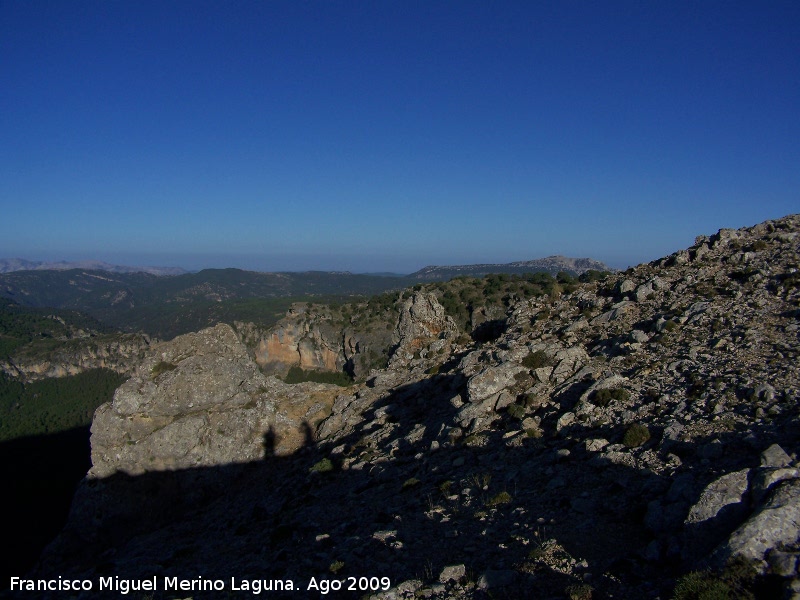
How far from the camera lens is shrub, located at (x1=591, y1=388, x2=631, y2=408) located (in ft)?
51.4

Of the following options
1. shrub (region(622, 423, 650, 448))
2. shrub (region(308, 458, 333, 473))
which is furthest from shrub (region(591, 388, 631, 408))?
shrub (region(308, 458, 333, 473))

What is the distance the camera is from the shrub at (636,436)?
1309 cm

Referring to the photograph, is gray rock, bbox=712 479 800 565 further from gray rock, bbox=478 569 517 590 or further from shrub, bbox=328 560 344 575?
shrub, bbox=328 560 344 575

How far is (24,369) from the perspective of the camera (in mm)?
158375

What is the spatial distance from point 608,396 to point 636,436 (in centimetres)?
273

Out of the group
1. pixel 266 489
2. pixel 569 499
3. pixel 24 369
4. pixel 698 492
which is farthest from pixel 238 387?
pixel 24 369

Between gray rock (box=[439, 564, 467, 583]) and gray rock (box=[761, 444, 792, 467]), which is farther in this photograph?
gray rock (box=[761, 444, 792, 467])

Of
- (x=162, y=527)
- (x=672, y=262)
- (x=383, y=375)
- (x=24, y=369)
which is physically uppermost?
(x=672, y=262)

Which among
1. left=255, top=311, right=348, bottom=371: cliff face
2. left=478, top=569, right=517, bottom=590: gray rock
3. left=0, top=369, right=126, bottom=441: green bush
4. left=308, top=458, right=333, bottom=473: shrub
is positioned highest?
left=478, top=569, right=517, bottom=590: gray rock

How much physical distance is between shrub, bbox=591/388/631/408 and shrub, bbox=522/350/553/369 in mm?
3606

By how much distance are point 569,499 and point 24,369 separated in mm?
196888

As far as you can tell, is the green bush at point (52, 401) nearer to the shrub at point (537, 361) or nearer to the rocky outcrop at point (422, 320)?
the rocky outcrop at point (422, 320)

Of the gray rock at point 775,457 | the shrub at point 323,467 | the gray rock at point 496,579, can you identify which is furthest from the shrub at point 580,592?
the shrub at point 323,467

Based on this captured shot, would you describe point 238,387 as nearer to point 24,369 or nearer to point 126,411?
point 126,411
